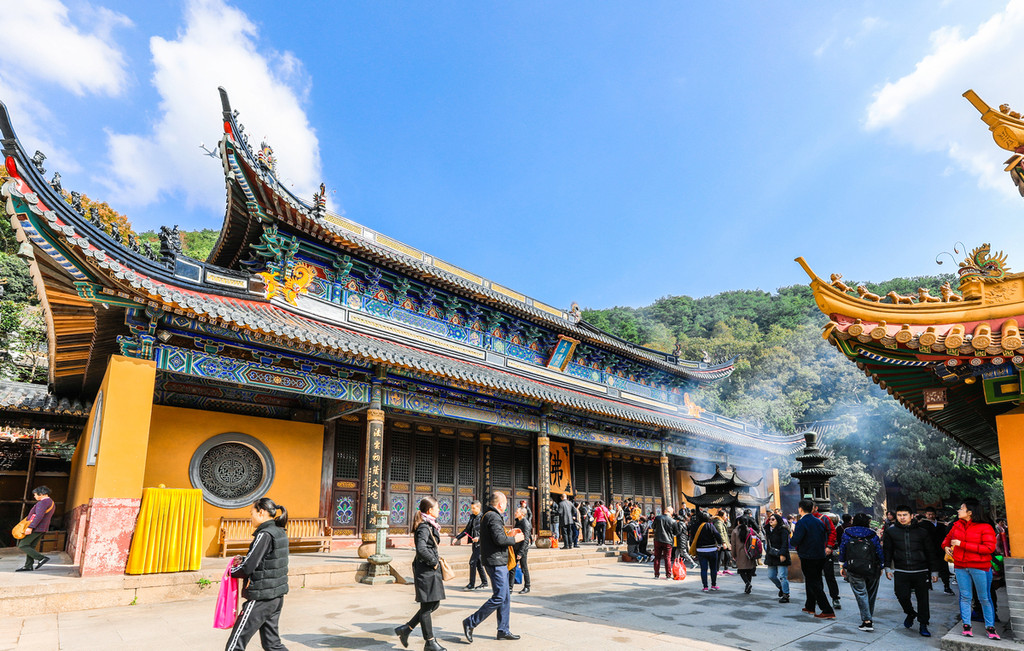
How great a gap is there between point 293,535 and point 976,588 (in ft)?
34.8

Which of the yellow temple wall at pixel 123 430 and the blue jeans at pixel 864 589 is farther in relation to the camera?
the yellow temple wall at pixel 123 430

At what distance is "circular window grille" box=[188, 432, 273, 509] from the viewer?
1091 centimetres

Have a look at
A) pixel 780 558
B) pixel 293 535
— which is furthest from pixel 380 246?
pixel 780 558

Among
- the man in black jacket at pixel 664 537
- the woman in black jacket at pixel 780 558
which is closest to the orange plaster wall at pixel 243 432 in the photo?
the man in black jacket at pixel 664 537

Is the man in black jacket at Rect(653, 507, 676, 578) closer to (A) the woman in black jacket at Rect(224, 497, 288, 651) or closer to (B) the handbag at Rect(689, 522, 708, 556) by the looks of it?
(B) the handbag at Rect(689, 522, 708, 556)

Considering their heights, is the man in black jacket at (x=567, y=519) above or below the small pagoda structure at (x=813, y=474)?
below

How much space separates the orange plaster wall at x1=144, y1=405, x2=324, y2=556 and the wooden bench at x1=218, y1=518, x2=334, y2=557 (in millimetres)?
214

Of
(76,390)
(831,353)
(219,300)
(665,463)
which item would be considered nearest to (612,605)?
(219,300)

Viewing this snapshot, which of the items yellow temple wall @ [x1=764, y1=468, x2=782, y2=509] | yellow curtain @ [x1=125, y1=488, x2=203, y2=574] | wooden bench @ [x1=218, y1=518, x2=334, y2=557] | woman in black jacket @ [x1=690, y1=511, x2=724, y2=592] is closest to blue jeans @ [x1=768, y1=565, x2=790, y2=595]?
woman in black jacket @ [x1=690, y1=511, x2=724, y2=592]

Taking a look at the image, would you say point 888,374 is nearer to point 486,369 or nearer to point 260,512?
point 260,512

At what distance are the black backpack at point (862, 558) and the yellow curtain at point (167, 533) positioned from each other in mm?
8272

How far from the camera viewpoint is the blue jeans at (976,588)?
18.6 feet

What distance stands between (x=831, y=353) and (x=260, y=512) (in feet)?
171

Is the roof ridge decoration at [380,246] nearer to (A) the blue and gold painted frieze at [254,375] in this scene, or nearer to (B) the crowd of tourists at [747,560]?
(A) the blue and gold painted frieze at [254,375]
